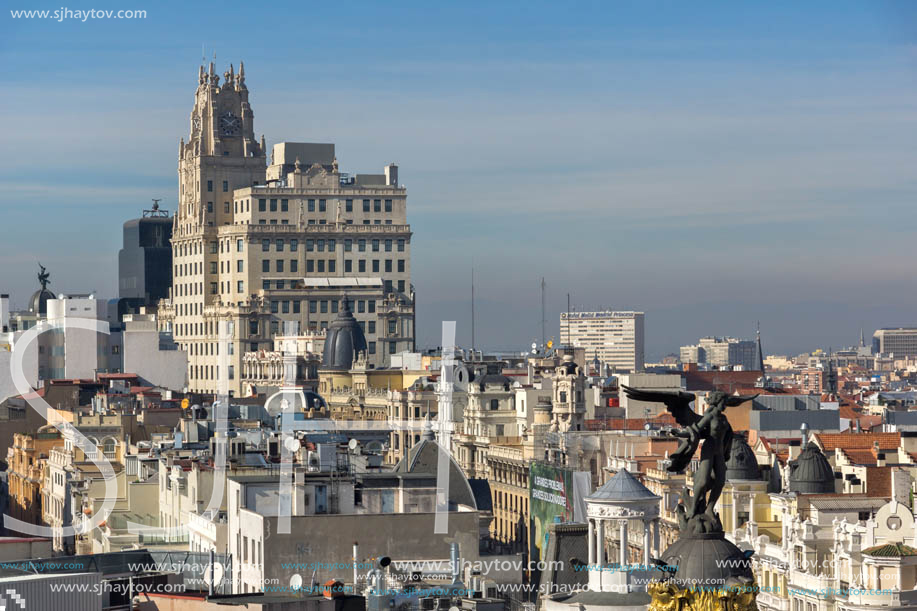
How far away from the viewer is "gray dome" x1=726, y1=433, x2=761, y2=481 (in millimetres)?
89312

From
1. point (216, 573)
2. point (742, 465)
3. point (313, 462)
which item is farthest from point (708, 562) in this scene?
point (313, 462)

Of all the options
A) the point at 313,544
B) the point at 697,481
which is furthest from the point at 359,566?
the point at 697,481

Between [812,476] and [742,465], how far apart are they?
159 inches

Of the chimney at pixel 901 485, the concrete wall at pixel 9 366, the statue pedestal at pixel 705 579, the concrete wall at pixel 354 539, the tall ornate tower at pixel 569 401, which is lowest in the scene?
the concrete wall at pixel 354 539

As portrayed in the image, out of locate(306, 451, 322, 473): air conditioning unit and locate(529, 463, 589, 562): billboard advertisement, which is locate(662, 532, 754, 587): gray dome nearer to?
locate(306, 451, 322, 473): air conditioning unit

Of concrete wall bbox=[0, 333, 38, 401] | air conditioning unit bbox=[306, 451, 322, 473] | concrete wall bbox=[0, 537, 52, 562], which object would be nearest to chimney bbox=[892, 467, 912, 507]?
air conditioning unit bbox=[306, 451, 322, 473]

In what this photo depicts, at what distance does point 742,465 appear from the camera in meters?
89.8

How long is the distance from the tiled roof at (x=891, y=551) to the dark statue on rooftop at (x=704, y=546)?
35.8m

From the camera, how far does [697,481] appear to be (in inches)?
1003

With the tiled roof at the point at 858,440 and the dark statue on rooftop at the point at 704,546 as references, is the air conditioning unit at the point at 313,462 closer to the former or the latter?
the tiled roof at the point at 858,440

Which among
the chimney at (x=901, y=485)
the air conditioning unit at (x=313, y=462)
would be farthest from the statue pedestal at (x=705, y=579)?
the chimney at (x=901, y=485)

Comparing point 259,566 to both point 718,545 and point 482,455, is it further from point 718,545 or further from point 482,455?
point 482,455

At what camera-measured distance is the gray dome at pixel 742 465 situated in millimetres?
89312

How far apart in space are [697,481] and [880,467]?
66693 millimetres
